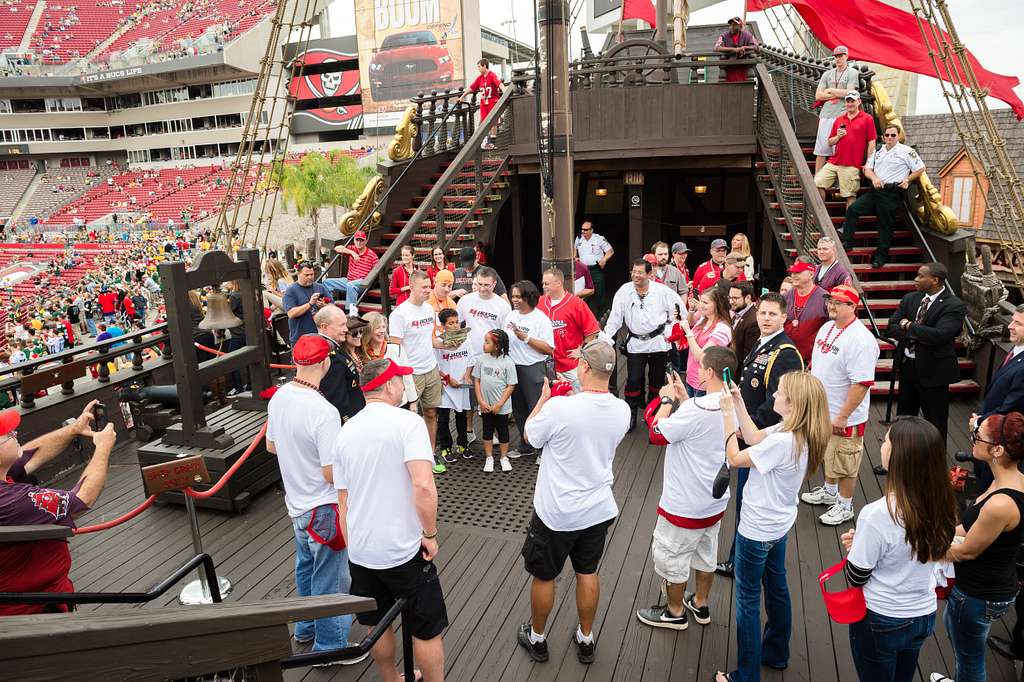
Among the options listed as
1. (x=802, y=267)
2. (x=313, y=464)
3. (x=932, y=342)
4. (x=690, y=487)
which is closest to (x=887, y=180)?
(x=802, y=267)

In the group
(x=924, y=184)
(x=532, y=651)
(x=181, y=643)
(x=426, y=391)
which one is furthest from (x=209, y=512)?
(x=924, y=184)

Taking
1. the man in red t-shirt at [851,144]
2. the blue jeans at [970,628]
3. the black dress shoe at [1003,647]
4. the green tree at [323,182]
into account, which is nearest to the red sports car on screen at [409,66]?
the green tree at [323,182]

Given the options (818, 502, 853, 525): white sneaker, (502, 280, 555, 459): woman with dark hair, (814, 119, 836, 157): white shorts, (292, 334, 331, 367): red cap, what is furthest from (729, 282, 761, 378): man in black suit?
(814, 119, 836, 157): white shorts

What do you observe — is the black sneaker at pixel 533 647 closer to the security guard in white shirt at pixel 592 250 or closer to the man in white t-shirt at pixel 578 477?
the man in white t-shirt at pixel 578 477

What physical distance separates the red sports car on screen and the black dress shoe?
4890 cm

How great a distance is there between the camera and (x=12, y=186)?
56.6 m

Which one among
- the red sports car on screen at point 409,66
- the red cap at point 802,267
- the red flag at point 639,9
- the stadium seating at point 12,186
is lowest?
the red cap at point 802,267

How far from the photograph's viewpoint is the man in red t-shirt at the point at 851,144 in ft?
27.5

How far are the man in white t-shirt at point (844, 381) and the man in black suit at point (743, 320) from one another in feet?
2.80

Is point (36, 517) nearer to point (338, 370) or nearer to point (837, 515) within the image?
point (338, 370)

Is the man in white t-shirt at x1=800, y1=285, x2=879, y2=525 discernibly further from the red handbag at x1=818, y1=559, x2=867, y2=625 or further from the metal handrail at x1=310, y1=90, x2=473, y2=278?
the metal handrail at x1=310, y1=90, x2=473, y2=278

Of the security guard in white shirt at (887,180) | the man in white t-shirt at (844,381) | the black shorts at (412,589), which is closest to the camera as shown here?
the black shorts at (412,589)

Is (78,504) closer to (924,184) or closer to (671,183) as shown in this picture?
(924,184)

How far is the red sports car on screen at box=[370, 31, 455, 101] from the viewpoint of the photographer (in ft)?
160
